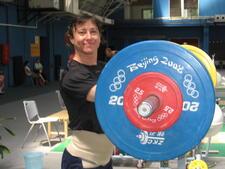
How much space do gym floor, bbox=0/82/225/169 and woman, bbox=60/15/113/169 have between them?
2850mm

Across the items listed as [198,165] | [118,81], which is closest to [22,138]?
[198,165]

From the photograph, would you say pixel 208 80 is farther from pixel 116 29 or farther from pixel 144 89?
pixel 116 29

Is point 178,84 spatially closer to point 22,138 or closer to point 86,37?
point 86,37

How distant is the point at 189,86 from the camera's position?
1.72 meters

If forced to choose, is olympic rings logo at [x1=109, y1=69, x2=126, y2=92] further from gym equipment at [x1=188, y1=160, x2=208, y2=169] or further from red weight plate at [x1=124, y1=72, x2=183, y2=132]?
gym equipment at [x1=188, y1=160, x2=208, y2=169]

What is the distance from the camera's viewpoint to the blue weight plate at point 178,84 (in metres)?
1.70

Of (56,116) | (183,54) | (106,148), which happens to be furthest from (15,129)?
(183,54)

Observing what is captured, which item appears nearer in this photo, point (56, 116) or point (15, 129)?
point (56, 116)

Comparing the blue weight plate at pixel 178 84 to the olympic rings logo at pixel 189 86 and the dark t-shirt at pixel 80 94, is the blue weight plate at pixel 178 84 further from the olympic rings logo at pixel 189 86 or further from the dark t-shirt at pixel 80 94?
the dark t-shirt at pixel 80 94

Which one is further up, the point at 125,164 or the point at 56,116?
the point at 56,116

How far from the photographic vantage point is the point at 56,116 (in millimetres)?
6707

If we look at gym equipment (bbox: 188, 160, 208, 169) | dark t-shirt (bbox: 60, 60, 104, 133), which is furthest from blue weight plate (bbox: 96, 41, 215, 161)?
gym equipment (bbox: 188, 160, 208, 169)

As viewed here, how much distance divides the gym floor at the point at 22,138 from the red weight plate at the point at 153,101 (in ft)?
10.3

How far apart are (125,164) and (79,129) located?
11.3 ft
